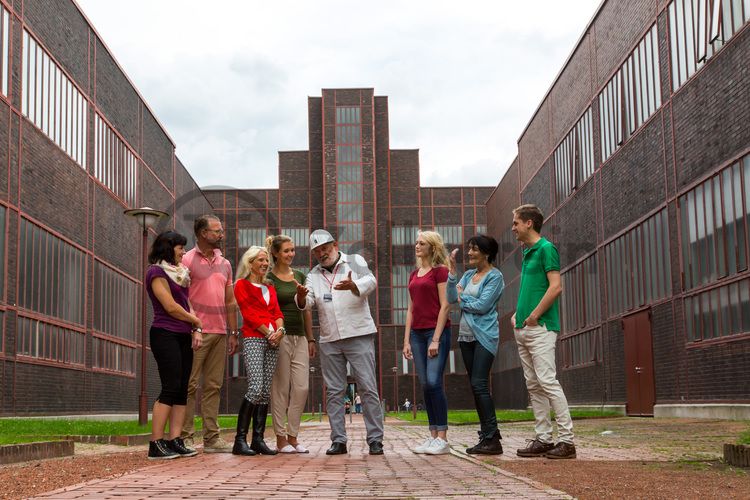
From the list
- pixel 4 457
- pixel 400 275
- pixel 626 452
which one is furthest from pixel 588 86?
pixel 400 275

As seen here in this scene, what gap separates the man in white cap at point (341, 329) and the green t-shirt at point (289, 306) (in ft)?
0.66

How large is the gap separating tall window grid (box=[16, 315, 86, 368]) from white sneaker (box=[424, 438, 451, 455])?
1561cm

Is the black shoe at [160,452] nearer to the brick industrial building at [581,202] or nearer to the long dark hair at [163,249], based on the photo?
the long dark hair at [163,249]

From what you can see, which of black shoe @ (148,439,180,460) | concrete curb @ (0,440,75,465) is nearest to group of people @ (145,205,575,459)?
black shoe @ (148,439,180,460)

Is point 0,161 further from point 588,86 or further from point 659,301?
point 588,86

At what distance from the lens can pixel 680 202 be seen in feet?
63.6

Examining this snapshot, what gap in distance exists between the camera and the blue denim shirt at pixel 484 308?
7.50 metres

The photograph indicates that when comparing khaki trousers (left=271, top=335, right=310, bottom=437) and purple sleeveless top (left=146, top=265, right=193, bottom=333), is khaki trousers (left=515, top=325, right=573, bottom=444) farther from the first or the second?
purple sleeveless top (left=146, top=265, right=193, bottom=333)

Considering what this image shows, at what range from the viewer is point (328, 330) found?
775 cm

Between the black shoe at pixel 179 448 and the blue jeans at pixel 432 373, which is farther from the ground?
the blue jeans at pixel 432 373

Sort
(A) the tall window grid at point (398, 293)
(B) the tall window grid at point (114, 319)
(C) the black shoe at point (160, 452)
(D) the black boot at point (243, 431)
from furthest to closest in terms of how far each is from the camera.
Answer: (A) the tall window grid at point (398, 293)
(B) the tall window grid at point (114, 319)
(D) the black boot at point (243, 431)
(C) the black shoe at point (160, 452)

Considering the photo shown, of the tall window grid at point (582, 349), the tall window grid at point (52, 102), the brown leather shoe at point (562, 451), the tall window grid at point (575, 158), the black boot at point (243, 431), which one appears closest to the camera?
the brown leather shoe at point (562, 451)

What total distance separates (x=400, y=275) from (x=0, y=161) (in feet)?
143

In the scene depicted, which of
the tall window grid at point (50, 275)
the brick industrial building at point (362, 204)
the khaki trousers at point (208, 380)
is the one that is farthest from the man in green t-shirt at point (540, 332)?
the brick industrial building at point (362, 204)
